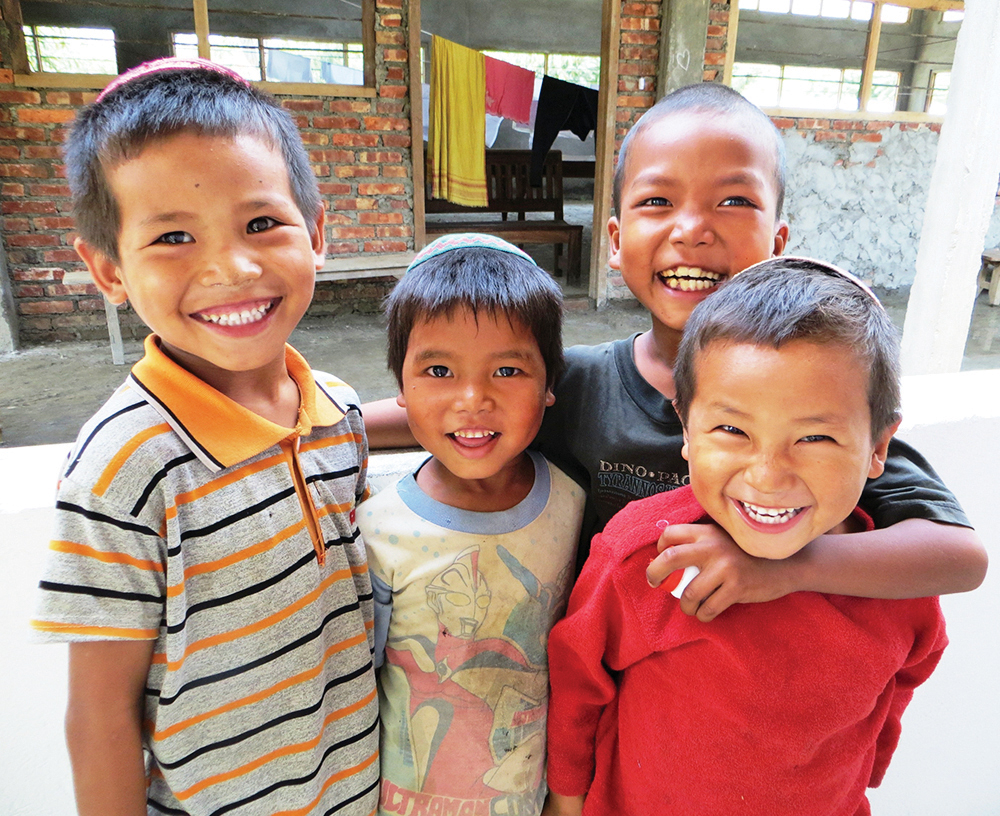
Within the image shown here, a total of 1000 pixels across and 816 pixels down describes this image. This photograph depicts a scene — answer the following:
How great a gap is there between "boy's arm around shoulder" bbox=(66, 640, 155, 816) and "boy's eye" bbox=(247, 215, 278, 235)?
1.72 feet

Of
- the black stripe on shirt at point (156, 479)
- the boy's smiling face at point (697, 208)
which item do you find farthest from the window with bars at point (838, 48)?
the black stripe on shirt at point (156, 479)

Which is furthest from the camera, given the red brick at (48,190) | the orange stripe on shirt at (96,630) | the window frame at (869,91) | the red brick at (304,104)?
the window frame at (869,91)

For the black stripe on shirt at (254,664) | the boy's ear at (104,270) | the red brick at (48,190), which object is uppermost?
the boy's ear at (104,270)

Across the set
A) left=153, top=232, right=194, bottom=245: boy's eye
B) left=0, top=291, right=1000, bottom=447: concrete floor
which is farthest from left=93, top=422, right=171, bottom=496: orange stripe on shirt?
left=0, top=291, right=1000, bottom=447: concrete floor

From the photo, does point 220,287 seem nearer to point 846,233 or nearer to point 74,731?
point 74,731

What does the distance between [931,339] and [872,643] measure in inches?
84.3

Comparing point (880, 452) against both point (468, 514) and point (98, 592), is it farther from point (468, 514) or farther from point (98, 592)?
point (98, 592)

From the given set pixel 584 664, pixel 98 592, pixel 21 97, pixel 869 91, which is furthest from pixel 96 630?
pixel 869 91

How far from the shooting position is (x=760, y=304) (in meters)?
0.86

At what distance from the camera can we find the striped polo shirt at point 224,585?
0.76 metres

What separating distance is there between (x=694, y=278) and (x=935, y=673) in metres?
1.17

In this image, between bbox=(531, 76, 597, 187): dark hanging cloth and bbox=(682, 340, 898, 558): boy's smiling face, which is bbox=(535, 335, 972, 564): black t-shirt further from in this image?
bbox=(531, 76, 597, 187): dark hanging cloth

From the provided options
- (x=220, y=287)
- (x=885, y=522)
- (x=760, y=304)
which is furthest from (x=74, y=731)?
(x=885, y=522)

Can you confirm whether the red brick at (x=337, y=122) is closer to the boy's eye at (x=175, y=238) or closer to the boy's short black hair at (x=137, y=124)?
the boy's short black hair at (x=137, y=124)
